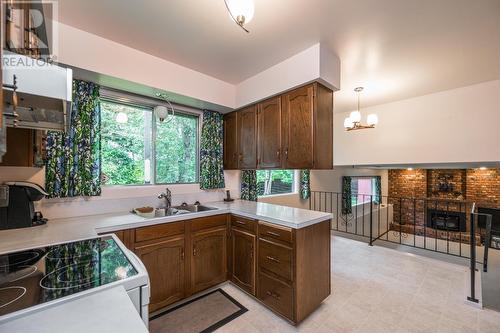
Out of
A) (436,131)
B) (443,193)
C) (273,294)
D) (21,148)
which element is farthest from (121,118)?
(443,193)

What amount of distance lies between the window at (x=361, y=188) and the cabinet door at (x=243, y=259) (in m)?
4.70

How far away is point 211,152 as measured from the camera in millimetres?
3102

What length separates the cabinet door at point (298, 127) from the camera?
222cm

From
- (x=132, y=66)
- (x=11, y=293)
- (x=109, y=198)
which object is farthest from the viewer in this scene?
(x=109, y=198)

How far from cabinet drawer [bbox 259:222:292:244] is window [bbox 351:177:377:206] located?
4.77 m

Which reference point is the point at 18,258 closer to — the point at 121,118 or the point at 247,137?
the point at 121,118

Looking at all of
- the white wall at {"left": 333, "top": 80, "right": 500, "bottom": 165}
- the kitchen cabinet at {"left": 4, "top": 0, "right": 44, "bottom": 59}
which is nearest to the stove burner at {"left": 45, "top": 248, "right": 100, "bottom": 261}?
the kitchen cabinet at {"left": 4, "top": 0, "right": 44, "bottom": 59}

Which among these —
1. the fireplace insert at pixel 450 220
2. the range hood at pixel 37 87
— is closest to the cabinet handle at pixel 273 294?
the range hood at pixel 37 87

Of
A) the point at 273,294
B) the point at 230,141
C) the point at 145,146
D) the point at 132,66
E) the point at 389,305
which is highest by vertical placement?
the point at 132,66

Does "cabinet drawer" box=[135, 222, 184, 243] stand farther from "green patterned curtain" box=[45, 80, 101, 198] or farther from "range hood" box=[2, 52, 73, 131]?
"range hood" box=[2, 52, 73, 131]

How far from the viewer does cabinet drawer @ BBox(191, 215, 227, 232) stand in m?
2.29

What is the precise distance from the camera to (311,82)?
2.18 m

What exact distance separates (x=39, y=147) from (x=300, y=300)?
2.50 metres

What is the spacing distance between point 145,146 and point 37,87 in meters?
1.83
